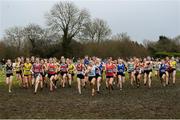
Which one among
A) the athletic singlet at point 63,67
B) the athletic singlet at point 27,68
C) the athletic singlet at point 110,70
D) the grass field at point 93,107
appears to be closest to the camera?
the grass field at point 93,107

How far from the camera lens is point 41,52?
252 ft

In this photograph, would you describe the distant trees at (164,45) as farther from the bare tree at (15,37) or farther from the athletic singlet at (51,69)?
the athletic singlet at (51,69)

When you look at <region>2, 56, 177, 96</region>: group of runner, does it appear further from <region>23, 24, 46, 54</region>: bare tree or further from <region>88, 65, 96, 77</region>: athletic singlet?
<region>23, 24, 46, 54</region>: bare tree

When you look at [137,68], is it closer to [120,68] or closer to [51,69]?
[120,68]

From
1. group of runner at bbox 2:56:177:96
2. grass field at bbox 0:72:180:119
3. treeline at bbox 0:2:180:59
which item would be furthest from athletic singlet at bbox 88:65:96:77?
treeline at bbox 0:2:180:59

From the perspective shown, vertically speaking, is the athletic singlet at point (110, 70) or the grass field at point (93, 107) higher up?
the athletic singlet at point (110, 70)

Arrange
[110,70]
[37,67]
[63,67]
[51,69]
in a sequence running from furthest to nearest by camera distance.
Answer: [63,67] < [51,69] < [37,67] < [110,70]

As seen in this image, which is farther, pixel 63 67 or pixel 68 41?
pixel 68 41

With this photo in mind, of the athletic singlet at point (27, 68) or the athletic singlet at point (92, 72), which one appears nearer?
the athletic singlet at point (92, 72)

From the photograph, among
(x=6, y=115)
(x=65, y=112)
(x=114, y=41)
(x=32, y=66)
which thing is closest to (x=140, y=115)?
(x=65, y=112)

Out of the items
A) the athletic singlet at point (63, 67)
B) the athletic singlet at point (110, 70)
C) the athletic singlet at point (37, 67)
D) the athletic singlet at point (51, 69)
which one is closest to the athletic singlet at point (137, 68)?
the athletic singlet at point (110, 70)

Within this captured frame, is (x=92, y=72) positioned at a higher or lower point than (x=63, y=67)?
lower

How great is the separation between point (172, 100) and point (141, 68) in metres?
9.18

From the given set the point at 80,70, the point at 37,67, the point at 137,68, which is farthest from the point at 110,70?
the point at 37,67
